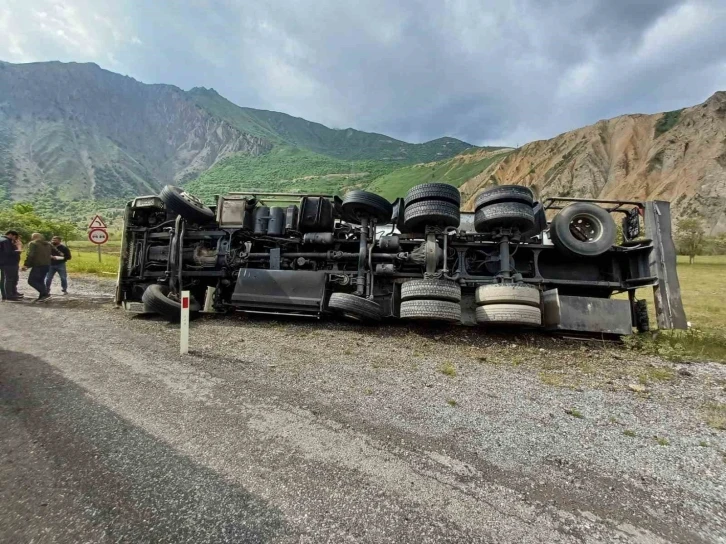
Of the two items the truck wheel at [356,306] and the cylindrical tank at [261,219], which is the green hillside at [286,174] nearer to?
the cylindrical tank at [261,219]

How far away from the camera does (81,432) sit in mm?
2109

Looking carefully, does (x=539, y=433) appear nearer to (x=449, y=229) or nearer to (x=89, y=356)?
(x=449, y=229)

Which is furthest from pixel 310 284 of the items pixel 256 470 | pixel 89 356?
pixel 256 470

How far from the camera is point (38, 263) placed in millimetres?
7844

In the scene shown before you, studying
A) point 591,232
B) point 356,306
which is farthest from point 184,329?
point 591,232

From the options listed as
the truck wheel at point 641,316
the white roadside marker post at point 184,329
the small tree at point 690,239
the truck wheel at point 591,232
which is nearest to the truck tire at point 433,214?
the truck wheel at point 591,232

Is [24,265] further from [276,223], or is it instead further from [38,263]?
[276,223]

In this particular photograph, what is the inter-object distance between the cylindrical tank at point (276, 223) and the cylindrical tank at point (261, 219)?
88mm

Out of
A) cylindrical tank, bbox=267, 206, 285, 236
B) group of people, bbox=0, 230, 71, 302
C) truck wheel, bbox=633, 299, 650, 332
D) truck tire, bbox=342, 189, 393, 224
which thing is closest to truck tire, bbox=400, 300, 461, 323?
truck tire, bbox=342, 189, 393, 224

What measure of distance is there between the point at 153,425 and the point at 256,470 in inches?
37.0

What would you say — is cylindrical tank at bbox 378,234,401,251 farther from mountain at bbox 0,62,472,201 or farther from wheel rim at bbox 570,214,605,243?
mountain at bbox 0,62,472,201

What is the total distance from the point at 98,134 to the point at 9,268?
6887 inches

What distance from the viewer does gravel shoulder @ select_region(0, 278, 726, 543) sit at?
1.45 m

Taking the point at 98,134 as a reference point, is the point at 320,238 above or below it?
below
